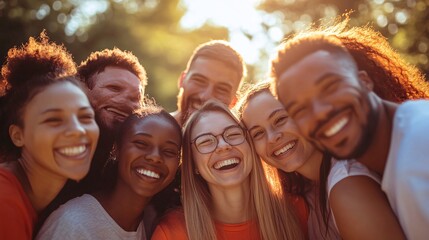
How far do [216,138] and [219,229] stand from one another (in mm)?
802

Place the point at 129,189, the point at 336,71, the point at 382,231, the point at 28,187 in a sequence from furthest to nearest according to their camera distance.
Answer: the point at 129,189, the point at 28,187, the point at 382,231, the point at 336,71

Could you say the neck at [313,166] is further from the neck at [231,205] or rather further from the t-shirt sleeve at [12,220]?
the t-shirt sleeve at [12,220]

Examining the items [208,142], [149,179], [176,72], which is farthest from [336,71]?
[176,72]

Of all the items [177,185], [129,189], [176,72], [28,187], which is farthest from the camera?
[176,72]

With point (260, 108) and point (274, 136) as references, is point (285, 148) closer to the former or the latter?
point (274, 136)

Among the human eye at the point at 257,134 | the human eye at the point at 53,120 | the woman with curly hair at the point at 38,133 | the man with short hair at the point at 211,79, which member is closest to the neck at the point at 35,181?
the woman with curly hair at the point at 38,133

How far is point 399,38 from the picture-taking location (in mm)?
15938

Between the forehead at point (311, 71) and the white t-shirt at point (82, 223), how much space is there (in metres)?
1.81

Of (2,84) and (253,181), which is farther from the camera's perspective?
(253,181)

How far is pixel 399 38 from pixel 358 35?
13.3 metres

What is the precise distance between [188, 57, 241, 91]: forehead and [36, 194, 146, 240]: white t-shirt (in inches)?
96.1

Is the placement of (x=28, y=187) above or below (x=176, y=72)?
below

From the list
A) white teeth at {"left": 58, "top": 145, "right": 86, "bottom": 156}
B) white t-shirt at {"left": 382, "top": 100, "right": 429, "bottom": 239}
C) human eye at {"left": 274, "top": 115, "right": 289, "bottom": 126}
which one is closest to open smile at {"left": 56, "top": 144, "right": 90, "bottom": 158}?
white teeth at {"left": 58, "top": 145, "right": 86, "bottom": 156}

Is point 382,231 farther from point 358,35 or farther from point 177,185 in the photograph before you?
point 177,185
